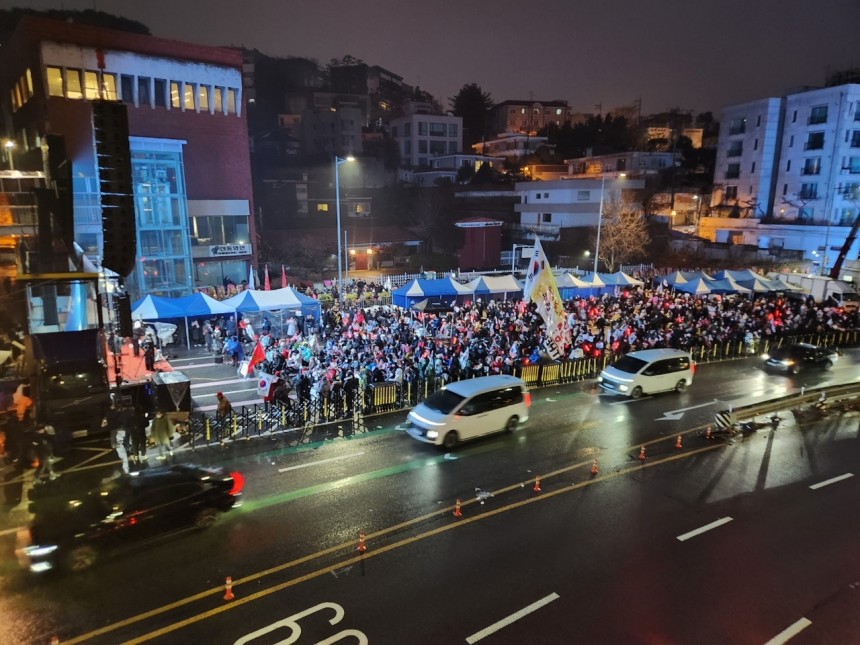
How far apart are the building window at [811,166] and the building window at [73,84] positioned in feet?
200

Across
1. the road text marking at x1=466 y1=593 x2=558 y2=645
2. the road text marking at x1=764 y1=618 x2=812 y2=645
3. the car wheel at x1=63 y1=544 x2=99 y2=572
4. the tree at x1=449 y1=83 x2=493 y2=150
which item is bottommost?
the road text marking at x1=764 y1=618 x2=812 y2=645

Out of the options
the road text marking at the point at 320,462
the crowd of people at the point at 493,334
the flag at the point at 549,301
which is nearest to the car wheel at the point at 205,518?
the road text marking at the point at 320,462

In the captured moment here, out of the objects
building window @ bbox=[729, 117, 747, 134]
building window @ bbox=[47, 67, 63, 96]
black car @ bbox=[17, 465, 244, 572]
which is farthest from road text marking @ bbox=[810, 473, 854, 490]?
building window @ bbox=[729, 117, 747, 134]

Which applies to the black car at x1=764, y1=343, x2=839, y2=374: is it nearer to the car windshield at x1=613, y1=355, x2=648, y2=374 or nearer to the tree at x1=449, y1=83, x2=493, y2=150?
the car windshield at x1=613, y1=355, x2=648, y2=374

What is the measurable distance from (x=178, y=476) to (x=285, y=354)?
31.7 ft

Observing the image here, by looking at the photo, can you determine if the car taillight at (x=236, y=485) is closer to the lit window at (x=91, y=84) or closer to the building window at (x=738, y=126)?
the lit window at (x=91, y=84)

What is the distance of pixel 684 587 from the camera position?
29.0 ft

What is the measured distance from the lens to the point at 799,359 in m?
23.1

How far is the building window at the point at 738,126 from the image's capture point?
5697 cm

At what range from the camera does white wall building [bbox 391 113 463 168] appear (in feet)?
228

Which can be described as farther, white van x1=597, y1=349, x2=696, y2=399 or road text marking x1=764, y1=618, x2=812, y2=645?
white van x1=597, y1=349, x2=696, y2=399

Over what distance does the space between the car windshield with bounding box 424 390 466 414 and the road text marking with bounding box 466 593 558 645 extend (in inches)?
252

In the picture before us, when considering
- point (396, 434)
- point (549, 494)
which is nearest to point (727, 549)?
point (549, 494)

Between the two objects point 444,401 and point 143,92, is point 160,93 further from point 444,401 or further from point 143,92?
point 444,401
